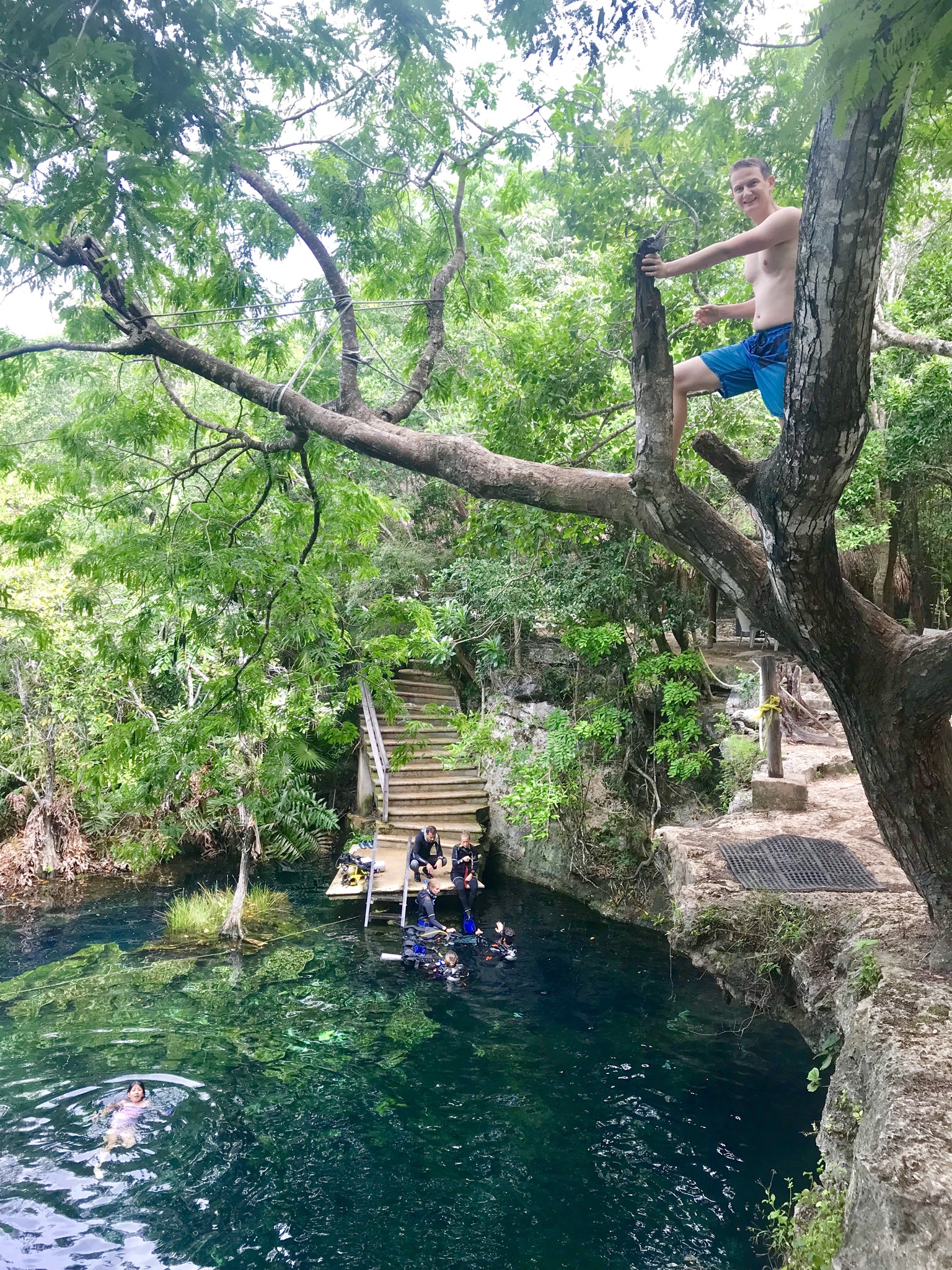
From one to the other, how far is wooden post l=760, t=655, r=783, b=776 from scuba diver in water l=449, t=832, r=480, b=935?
4780 millimetres

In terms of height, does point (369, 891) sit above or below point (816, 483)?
below

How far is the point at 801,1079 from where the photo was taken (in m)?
7.27

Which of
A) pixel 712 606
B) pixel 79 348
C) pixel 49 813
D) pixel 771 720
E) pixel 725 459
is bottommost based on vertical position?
pixel 49 813

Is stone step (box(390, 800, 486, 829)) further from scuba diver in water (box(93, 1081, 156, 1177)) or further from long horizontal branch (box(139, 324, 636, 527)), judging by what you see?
long horizontal branch (box(139, 324, 636, 527))

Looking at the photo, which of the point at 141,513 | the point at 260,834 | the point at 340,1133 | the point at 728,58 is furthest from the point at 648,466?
the point at 260,834

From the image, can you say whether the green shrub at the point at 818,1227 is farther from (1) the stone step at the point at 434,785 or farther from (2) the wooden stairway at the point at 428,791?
A: (1) the stone step at the point at 434,785

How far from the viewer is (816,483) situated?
2602mm

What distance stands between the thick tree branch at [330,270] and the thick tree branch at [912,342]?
11.4ft

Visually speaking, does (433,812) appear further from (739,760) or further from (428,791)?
(739,760)

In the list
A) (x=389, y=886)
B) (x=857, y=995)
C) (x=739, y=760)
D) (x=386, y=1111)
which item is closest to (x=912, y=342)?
(x=857, y=995)

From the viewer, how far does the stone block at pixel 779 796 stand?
280 inches

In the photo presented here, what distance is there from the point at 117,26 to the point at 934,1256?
5319 mm

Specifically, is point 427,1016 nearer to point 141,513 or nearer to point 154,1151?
point 154,1151

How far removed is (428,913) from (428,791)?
3594 mm
